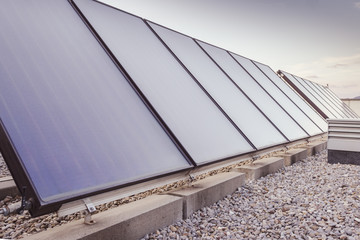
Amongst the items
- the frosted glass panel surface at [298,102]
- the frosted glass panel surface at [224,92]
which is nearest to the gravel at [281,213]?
the frosted glass panel surface at [224,92]

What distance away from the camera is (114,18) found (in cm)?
361

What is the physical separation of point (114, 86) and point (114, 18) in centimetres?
146

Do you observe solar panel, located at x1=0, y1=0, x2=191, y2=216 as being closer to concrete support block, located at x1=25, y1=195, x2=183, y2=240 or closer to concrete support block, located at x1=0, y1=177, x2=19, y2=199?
concrete support block, located at x1=25, y1=195, x2=183, y2=240

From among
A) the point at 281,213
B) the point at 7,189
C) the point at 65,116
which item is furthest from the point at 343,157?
the point at 7,189

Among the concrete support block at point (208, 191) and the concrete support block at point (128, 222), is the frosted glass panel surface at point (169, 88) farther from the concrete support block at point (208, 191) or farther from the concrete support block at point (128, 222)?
the concrete support block at point (128, 222)

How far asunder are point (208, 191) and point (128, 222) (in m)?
1.09

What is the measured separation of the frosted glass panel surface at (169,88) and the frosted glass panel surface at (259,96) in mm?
1688

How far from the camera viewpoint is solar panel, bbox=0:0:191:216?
5.34ft

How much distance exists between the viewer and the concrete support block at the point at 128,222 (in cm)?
186

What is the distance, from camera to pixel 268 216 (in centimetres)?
284

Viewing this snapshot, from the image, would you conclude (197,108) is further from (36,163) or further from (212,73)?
(36,163)

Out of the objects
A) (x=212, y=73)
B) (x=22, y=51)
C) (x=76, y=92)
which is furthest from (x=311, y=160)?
(x=22, y=51)

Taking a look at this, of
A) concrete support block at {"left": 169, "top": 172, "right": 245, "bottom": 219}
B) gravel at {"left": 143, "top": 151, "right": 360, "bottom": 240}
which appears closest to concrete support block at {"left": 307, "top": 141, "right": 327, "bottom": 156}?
gravel at {"left": 143, "top": 151, "right": 360, "bottom": 240}

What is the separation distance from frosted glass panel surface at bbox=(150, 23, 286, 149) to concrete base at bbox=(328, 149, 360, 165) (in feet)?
5.70
